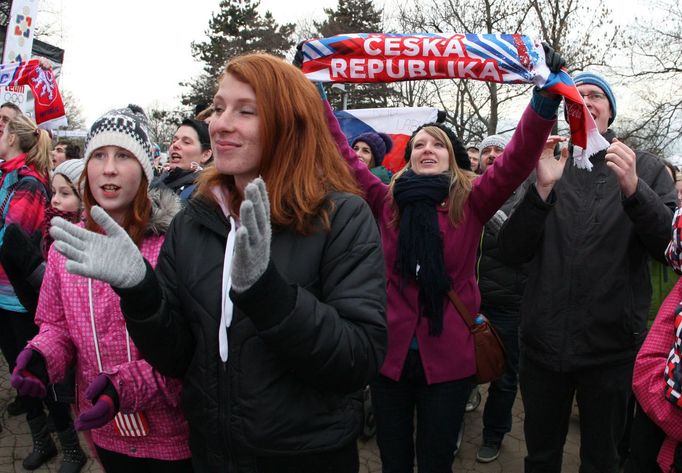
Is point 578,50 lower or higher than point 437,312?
higher

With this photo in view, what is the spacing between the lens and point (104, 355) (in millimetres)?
1905

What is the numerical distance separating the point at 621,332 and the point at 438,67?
1.45m

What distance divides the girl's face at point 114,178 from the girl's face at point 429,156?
133cm

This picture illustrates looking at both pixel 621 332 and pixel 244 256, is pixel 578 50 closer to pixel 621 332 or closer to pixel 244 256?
pixel 621 332

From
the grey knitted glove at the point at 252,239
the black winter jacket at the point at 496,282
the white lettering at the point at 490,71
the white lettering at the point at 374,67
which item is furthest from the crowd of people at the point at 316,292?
the black winter jacket at the point at 496,282

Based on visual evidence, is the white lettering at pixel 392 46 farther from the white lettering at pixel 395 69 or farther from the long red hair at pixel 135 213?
the long red hair at pixel 135 213

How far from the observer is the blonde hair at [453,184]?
97.8 inches

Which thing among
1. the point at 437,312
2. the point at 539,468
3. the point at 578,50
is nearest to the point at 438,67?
the point at 437,312

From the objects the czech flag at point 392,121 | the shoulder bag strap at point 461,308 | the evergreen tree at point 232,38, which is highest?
the evergreen tree at point 232,38

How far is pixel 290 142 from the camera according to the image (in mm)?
1542

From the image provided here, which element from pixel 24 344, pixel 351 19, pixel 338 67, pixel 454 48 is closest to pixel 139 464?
pixel 338 67

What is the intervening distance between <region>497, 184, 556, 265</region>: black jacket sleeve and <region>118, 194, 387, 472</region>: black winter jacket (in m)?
1.14

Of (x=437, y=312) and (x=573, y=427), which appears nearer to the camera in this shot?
(x=437, y=312)

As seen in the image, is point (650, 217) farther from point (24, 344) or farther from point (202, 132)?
point (24, 344)
